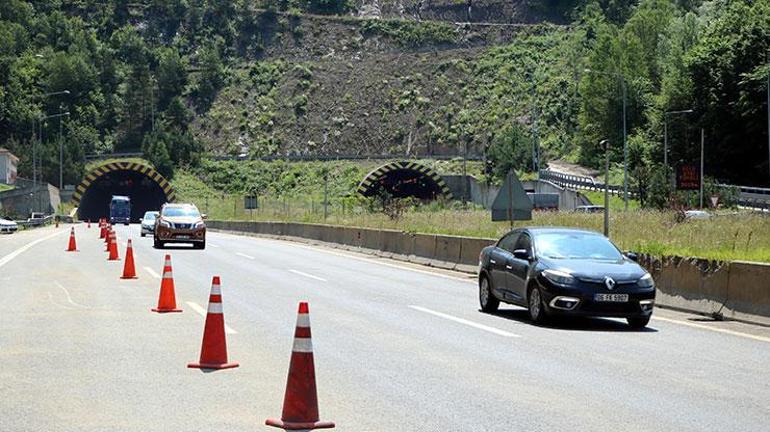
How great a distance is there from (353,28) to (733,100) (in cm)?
8964

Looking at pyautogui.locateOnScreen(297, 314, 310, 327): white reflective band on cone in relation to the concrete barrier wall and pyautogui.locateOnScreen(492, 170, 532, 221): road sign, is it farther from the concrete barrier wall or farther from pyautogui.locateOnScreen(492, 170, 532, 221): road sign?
pyautogui.locateOnScreen(492, 170, 532, 221): road sign

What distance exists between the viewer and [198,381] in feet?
37.4

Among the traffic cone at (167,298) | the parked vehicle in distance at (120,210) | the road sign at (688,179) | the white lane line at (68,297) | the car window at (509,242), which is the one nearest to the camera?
the traffic cone at (167,298)

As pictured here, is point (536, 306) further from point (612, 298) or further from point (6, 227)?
point (6, 227)

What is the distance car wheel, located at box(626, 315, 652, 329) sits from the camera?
676 inches

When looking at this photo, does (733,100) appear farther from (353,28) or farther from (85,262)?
(353,28)

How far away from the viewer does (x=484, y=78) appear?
140125mm

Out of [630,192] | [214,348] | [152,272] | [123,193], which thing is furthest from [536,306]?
[123,193]

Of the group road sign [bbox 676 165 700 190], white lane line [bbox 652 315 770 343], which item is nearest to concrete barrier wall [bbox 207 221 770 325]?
white lane line [bbox 652 315 770 343]

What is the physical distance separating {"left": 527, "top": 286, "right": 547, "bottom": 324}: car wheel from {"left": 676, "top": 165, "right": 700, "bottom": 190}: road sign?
4350cm

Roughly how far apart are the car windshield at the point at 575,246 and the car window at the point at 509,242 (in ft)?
2.50

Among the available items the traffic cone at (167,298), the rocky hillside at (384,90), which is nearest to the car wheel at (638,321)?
the traffic cone at (167,298)

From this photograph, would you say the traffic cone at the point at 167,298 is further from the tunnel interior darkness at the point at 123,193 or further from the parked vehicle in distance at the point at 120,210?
the tunnel interior darkness at the point at 123,193

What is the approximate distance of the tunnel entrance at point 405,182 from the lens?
343ft
